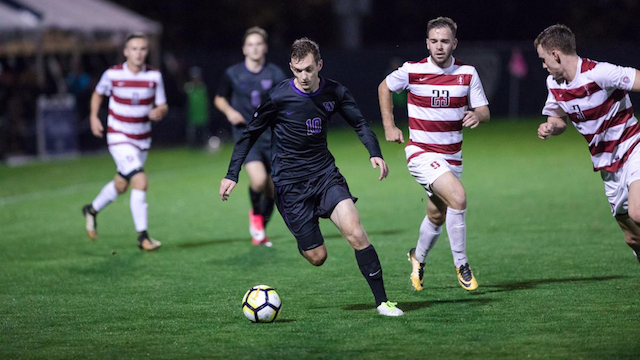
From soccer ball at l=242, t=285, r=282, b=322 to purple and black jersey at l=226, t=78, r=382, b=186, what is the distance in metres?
0.85

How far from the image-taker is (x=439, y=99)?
701 centimetres

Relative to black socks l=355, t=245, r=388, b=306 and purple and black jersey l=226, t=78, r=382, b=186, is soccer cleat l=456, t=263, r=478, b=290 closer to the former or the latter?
black socks l=355, t=245, r=388, b=306

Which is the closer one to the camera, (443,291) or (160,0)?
(443,291)

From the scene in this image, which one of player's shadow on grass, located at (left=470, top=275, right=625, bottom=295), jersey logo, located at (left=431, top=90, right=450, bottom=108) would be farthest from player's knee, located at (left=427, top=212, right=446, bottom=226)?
jersey logo, located at (left=431, top=90, right=450, bottom=108)

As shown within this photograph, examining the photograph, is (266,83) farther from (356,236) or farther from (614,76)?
(614,76)

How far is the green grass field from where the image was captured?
224 inches

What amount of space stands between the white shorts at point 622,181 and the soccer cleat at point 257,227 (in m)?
3.96

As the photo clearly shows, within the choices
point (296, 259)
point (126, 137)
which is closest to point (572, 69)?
point (296, 259)

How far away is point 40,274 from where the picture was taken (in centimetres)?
834

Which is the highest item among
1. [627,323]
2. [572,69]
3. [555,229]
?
[572,69]

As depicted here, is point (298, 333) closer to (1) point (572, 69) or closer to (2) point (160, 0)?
(1) point (572, 69)

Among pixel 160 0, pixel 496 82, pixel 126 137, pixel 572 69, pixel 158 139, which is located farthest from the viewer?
pixel 160 0

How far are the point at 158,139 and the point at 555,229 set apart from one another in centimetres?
1512

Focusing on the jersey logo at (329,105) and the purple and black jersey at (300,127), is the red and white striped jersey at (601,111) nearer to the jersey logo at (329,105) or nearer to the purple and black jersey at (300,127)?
the purple and black jersey at (300,127)
